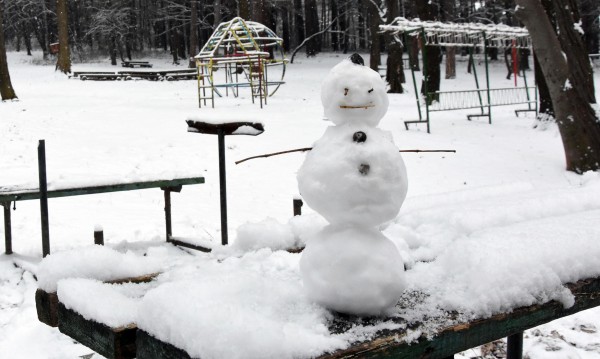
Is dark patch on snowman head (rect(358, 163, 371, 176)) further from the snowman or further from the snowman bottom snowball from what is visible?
the snowman bottom snowball

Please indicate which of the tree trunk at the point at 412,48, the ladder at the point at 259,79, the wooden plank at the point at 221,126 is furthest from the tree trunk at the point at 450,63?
the wooden plank at the point at 221,126

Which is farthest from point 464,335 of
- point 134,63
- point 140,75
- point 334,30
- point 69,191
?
point 334,30

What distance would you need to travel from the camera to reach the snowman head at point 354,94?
6.13 ft

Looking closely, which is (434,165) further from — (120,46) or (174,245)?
(120,46)

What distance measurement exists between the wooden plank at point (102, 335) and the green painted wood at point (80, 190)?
4087 mm

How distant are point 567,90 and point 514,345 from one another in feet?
22.5

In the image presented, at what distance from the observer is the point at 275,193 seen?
8562 millimetres

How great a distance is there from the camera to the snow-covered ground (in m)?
1.87

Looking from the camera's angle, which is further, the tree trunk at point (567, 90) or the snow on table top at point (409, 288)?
the tree trunk at point (567, 90)

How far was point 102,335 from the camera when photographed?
1829 mm

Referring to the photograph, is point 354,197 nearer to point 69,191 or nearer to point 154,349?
point 154,349

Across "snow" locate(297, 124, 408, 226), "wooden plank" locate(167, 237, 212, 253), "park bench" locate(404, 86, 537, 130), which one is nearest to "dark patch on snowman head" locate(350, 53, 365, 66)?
"snow" locate(297, 124, 408, 226)

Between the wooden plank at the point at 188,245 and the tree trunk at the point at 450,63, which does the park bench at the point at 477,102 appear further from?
the wooden plank at the point at 188,245

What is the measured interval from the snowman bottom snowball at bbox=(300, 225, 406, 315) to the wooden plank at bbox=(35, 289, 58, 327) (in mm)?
862
